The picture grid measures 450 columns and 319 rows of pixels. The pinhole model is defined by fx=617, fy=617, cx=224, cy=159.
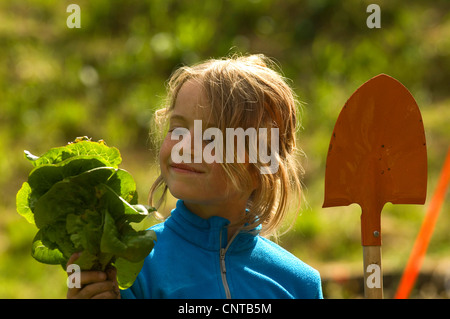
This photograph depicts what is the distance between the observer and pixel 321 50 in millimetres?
4734

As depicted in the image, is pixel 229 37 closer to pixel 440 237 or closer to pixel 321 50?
pixel 321 50

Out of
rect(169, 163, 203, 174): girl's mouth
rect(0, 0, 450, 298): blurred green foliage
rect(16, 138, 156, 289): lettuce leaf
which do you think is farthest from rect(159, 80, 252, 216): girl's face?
rect(0, 0, 450, 298): blurred green foliage

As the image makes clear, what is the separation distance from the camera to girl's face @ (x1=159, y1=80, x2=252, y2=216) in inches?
57.3

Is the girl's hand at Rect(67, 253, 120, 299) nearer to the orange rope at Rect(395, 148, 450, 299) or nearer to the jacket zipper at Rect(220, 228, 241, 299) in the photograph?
the jacket zipper at Rect(220, 228, 241, 299)

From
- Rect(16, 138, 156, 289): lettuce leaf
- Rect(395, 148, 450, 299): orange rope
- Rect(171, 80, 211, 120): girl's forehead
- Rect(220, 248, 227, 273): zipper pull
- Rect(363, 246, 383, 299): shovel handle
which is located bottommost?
Rect(395, 148, 450, 299): orange rope

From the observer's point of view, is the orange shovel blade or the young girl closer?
the young girl

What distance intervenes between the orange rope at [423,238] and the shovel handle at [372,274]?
1.35 m

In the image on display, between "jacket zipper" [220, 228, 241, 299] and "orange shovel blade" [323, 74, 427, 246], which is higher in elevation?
"orange shovel blade" [323, 74, 427, 246]

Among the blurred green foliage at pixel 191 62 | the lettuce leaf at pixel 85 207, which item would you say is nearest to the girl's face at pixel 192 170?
the lettuce leaf at pixel 85 207

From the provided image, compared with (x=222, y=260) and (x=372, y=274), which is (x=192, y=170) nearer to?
(x=222, y=260)

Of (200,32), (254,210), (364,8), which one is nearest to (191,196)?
(254,210)

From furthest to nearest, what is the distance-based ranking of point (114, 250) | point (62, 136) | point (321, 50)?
point (321, 50) < point (62, 136) < point (114, 250)

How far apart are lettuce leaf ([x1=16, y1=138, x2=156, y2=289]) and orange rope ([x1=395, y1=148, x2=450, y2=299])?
191 cm

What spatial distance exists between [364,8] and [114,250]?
13.9ft
